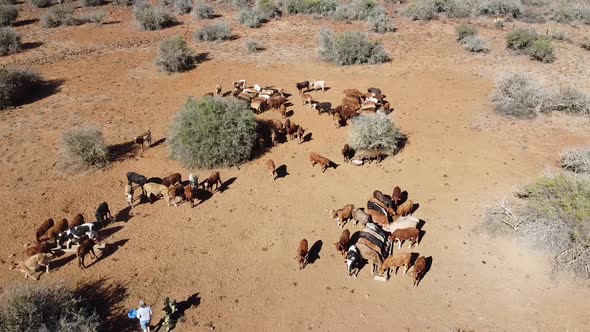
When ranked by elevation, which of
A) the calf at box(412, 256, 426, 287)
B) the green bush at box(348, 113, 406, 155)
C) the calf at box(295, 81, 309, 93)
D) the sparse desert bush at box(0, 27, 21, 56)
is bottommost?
the calf at box(412, 256, 426, 287)

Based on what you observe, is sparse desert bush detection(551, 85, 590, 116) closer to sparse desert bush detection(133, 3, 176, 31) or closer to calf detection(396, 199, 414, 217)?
calf detection(396, 199, 414, 217)

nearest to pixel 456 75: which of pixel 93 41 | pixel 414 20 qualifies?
pixel 414 20

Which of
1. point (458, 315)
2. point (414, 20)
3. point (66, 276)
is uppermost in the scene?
point (414, 20)

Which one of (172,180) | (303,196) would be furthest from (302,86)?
(172,180)

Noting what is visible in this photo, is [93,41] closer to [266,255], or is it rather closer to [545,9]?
[266,255]

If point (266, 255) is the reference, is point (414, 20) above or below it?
above

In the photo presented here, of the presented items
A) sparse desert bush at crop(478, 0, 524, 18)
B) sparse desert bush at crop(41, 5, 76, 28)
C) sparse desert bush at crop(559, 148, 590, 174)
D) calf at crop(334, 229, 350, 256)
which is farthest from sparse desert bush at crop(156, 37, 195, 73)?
sparse desert bush at crop(478, 0, 524, 18)

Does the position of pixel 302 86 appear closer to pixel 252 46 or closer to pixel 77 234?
pixel 252 46
